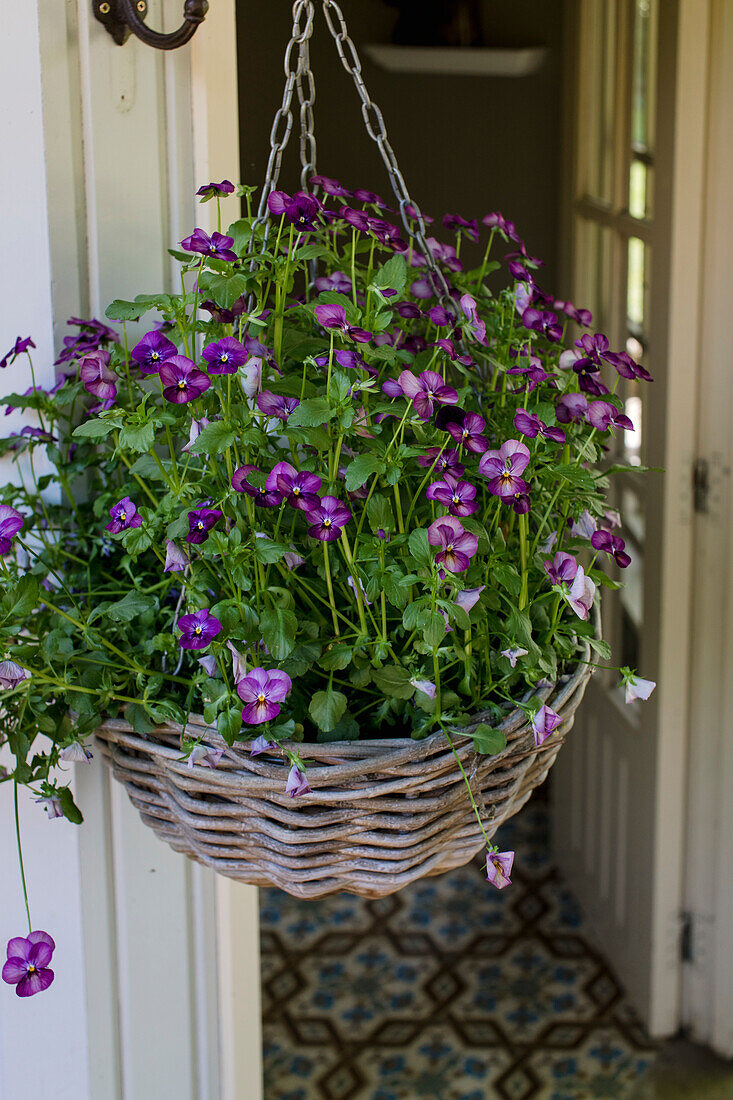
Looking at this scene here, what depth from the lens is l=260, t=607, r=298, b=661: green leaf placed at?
0.73 meters

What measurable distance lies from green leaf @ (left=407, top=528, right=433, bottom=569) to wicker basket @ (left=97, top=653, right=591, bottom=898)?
12cm

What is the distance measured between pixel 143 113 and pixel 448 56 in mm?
2127

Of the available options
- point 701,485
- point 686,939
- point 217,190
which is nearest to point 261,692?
point 217,190

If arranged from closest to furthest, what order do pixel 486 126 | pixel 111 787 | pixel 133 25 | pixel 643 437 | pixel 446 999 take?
pixel 133 25 → pixel 111 787 → pixel 643 437 → pixel 446 999 → pixel 486 126

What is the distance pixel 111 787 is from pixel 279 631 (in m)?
0.47

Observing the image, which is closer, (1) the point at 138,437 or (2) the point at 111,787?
(1) the point at 138,437

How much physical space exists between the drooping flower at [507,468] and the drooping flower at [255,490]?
5.3 inches

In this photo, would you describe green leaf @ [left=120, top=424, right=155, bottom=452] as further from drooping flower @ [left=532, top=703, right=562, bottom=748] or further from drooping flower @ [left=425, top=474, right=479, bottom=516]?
drooping flower @ [left=532, top=703, right=562, bottom=748]

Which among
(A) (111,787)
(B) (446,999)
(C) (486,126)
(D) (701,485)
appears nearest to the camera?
(A) (111,787)

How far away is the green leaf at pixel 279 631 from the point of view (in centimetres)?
73

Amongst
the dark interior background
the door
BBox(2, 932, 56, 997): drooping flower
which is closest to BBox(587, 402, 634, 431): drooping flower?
BBox(2, 932, 56, 997): drooping flower

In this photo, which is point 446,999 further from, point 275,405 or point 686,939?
point 275,405

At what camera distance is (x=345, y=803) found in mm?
746

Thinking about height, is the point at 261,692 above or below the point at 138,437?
below
